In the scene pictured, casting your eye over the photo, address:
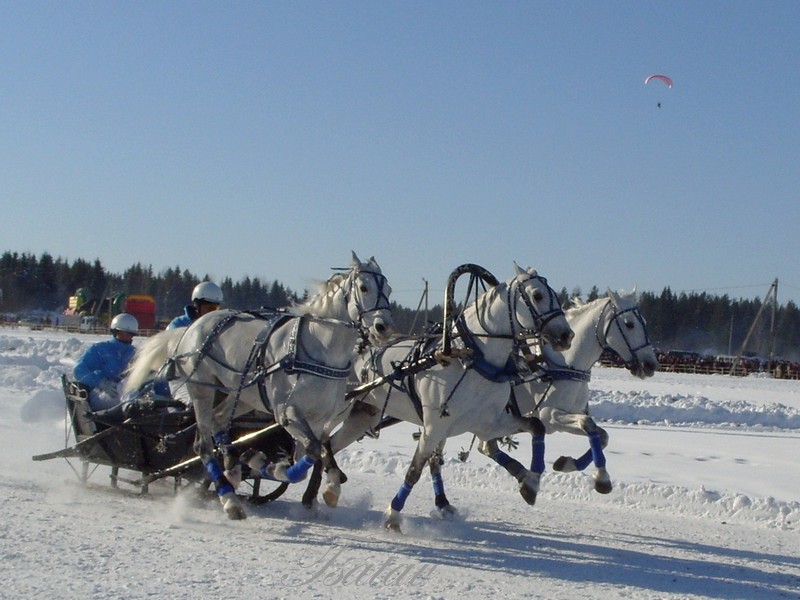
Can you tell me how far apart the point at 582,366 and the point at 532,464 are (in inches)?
49.3

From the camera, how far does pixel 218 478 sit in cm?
805

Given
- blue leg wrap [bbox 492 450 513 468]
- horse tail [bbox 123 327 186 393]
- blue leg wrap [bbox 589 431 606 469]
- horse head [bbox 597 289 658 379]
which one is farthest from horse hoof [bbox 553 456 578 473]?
horse tail [bbox 123 327 186 393]

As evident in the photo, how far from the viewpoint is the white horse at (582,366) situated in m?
8.89

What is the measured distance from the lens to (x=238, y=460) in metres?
8.24

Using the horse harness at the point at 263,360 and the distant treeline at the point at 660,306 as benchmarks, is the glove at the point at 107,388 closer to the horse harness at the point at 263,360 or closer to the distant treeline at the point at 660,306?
the horse harness at the point at 263,360

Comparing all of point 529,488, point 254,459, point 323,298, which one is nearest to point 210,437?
point 254,459

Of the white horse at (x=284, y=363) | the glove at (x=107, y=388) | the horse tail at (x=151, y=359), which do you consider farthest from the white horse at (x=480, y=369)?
the glove at (x=107, y=388)

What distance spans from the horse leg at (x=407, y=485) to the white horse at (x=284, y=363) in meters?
0.73

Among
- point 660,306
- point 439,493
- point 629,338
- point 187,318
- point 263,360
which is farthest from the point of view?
point 660,306

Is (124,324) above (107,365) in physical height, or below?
above

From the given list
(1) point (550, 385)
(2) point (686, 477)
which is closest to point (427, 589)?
(1) point (550, 385)

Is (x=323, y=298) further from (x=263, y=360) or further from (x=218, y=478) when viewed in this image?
(x=218, y=478)

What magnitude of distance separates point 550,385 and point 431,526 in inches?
69.1

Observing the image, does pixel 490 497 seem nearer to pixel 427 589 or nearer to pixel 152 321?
pixel 427 589
